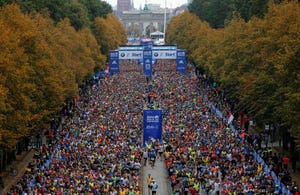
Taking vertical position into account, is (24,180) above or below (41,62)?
below

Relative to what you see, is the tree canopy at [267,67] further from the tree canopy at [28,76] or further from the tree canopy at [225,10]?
the tree canopy at [28,76]

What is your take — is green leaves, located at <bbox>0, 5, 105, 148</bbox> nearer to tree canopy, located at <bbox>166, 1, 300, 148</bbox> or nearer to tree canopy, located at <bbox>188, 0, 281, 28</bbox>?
tree canopy, located at <bbox>166, 1, 300, 148</bbox>

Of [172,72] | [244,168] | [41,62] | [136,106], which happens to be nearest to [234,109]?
[136,106]

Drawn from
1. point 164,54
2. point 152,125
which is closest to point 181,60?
point 164,54

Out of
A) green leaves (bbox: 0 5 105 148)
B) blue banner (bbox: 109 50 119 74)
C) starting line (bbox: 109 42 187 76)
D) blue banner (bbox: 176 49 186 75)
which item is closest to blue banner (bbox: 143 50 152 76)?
starting line (bbox: 109 42 187 76)

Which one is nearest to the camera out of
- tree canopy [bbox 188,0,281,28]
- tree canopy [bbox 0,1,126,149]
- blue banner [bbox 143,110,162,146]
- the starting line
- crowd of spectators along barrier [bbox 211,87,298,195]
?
crowd of spectators along barrier [bbox 211,87,298,195]

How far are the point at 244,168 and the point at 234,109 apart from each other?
1075 inches

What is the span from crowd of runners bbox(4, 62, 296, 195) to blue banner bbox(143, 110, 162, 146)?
3.22 feet

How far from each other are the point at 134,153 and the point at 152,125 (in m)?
5.37

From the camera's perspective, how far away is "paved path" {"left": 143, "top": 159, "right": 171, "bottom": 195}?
1590 inches

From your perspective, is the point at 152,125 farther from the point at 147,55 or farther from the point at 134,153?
the point at 147,55

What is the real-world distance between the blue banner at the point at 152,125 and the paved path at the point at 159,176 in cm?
381

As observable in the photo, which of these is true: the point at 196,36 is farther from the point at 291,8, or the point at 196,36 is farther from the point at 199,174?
the point at 199,174

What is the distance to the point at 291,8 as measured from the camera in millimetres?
56406
